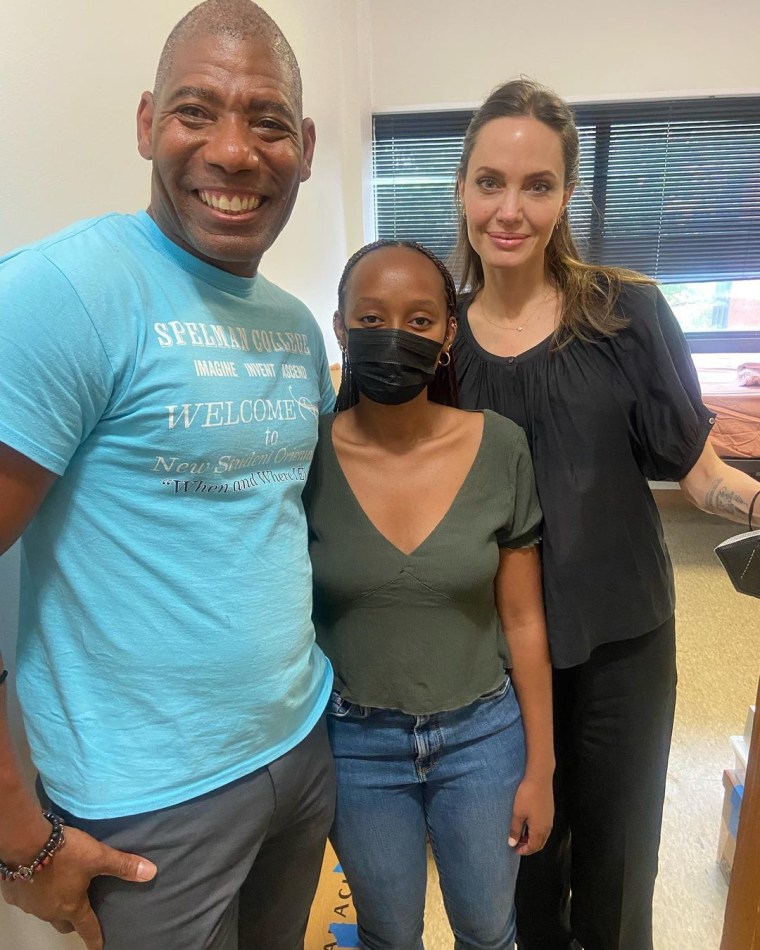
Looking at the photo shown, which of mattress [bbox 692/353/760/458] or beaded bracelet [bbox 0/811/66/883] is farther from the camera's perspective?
mattress [bbox 692/353/760/458]

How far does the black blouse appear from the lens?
3.48ft

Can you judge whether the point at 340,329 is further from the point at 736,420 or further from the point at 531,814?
the point at 736,420

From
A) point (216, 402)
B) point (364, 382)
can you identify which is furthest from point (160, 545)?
point (364, 382)

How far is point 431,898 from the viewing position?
5.38 feet

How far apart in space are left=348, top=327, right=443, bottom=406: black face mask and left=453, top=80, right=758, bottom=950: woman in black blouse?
17 cm

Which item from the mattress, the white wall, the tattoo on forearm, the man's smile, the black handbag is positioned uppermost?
the white wall

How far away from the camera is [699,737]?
217 cm

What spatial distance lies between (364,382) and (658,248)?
365cm

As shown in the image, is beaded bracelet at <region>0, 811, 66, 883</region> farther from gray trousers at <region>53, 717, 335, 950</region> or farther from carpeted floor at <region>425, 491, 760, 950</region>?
carpeted floor at <region>425, 491, 760, 950</region>

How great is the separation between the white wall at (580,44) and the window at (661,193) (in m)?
0.13

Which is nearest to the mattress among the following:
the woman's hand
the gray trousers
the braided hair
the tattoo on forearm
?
the tattoo on forearm

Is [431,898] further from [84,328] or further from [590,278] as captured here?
[84,328]

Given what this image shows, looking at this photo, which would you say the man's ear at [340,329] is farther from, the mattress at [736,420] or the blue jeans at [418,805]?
the mattress at [736,420]

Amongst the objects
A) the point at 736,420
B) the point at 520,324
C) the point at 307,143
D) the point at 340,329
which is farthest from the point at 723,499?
the point at 736,420
